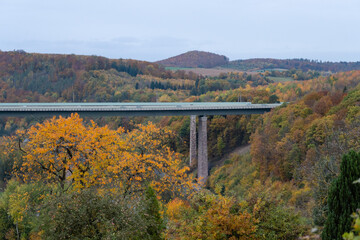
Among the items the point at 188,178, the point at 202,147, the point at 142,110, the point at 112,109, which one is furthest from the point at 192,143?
the point at 188,178

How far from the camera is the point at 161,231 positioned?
47.6 feet

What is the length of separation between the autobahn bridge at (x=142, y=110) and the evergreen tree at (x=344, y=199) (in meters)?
34.7

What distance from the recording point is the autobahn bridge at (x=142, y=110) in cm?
4088

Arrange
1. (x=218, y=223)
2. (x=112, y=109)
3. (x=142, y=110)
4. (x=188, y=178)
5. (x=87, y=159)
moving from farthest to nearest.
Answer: (x=142, y=110)
(x=112, y=109)
(x=188, y=178)
(x=87, y=159)
(x=218, y=223)

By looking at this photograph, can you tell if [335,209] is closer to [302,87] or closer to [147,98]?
[302,87]

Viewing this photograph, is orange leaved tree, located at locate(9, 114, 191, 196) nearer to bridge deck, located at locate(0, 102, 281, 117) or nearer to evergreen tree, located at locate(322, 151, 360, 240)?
evergreen tree, located at locate(322, 151, 360, 240)

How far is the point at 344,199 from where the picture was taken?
925cm

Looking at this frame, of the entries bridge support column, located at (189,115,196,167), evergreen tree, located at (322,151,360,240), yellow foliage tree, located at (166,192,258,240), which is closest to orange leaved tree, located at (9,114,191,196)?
yellow foliage tree, located at (166,192,258,240)

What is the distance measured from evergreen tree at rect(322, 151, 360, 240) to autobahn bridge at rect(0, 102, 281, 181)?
1368 inches

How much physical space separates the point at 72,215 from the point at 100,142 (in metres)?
5.16

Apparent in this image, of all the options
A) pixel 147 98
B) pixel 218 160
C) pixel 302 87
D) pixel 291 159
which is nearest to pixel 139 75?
pixel 147 98

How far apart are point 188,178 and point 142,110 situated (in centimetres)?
2892

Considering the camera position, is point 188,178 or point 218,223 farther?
point 188,178

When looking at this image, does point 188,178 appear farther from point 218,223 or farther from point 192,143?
point 192,143
